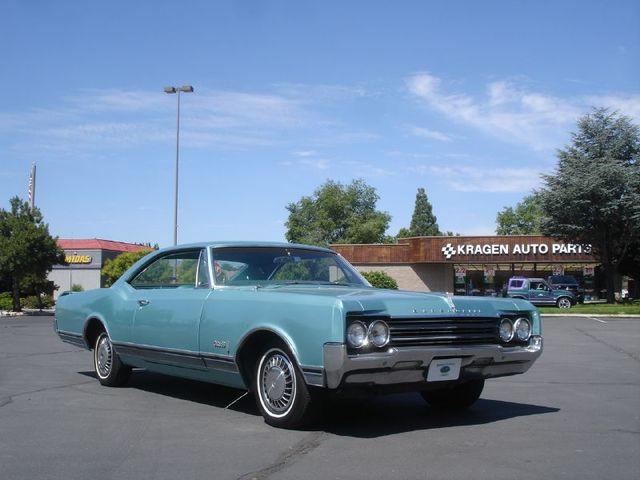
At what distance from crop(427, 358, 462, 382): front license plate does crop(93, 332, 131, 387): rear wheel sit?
3.98 metres

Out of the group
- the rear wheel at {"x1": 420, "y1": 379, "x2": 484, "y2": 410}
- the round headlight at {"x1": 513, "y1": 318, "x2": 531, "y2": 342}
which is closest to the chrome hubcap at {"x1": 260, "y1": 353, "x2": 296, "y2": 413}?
the rear wheel at {"x1": 420, "y1": 379, "x2": 484, "y2": 410}

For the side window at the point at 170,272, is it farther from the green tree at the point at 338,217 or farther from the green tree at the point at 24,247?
the green tree at the point at 338,217

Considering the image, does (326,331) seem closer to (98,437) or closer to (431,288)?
(98,437)

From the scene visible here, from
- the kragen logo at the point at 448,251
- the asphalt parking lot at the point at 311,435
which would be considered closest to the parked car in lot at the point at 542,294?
the kragen logo at the point at 448,251

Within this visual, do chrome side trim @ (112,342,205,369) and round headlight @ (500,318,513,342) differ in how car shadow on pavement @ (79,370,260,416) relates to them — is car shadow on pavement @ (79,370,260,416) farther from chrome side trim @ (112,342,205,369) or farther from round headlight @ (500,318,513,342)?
round headlight @ (500,318,513,342)

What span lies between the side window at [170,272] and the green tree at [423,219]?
8987 centimetres

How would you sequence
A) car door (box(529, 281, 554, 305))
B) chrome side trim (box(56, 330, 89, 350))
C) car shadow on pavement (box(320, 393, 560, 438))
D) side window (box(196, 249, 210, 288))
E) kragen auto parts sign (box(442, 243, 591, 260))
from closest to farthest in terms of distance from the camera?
car shadow on pavement (box(320, 393, 560, 438)) < side window (box(196, 249, 210, 288)) < chrome side trim (box(56, 330, 89, 350)) < car door (box(529, 281, 554, 305)) < kragen auto parts sign (box(442, 243, 591, 260))

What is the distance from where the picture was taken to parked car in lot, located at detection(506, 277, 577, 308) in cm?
3969

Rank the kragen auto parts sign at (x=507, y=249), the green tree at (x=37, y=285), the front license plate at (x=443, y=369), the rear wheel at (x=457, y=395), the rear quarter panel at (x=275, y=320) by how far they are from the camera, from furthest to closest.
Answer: the kragen auto parts sign at (x=507, y=249) → the green tree at (x=37, y=285) → the rear wheel at (x=457, y=395) → the front license plate at (x=443, y=369) → the rear quarter panel at (x=275, y=320)

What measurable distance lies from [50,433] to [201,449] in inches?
55.9

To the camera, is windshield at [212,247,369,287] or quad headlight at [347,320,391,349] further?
windshield at [212,247,369,287]

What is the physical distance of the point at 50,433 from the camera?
582 cm

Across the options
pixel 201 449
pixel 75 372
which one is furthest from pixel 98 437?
pixel 75 372

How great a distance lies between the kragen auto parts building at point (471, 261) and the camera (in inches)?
1821
